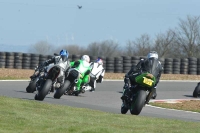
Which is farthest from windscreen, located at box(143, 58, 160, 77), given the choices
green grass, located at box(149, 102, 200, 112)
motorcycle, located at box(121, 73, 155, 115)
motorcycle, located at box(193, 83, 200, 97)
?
motorcycle, located at box(193, 83, 200, 97)

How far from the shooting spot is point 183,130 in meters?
11.7

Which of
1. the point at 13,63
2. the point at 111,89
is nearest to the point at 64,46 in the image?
the point at 13,63

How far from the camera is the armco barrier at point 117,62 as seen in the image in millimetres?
39531

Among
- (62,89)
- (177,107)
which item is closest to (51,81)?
(62,89)

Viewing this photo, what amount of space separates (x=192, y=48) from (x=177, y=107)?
124 ft

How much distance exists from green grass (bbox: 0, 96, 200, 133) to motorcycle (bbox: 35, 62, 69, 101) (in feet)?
11.5

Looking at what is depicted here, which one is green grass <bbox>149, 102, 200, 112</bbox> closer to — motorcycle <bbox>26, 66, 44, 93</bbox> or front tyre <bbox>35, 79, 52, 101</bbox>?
motorcycle <bbox>26, 66, 44, 93</bbox>

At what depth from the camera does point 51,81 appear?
1897 cm

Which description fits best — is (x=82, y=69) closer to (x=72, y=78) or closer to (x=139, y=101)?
(x=72, y=78)

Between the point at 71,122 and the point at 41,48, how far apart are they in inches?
2524

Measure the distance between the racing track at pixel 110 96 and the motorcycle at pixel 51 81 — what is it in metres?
0.40

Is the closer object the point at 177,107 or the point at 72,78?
the point at 72,78

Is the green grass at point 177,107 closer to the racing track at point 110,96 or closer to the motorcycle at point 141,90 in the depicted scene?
the racing track at point 110,96

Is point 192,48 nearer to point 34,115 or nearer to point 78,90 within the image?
point 78,90
